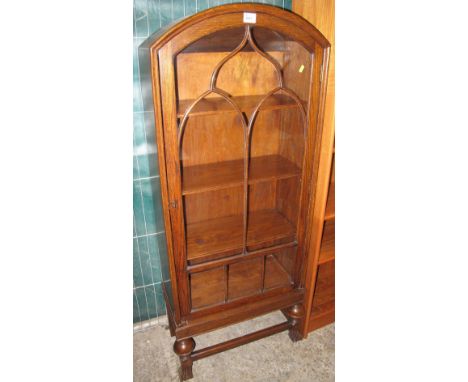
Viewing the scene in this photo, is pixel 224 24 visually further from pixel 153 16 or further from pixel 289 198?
pixel 289 198

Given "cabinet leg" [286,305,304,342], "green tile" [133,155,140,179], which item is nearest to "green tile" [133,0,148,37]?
"green tile" [133,155,140,179]

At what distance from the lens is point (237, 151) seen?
154 cm

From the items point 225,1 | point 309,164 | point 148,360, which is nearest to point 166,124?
point 309,164

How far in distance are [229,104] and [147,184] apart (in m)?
0.61

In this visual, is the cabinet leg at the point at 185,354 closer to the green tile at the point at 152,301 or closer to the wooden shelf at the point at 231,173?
the green tile at the point at 152,301

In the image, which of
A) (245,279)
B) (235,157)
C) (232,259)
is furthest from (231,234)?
(235,157)

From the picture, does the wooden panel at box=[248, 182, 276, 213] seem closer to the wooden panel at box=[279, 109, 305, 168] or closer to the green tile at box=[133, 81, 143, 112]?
the wooden panel at box=[279, 109, 305, 168]

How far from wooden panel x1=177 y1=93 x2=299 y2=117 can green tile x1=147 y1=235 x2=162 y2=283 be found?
2.59 ft
